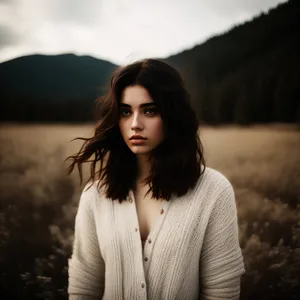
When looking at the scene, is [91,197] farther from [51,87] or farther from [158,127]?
[51,87]

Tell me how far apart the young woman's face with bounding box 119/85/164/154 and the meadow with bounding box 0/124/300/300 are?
424mm

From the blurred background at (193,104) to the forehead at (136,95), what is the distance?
385 millimetres

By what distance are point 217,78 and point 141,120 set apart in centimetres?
59

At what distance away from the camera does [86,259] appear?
48.5 inches

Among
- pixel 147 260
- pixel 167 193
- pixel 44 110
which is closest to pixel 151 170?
pixel 167 193

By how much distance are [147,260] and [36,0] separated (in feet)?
4.14

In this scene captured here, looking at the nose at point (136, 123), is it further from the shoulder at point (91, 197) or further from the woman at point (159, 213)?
the shoulder at point (91, 197)

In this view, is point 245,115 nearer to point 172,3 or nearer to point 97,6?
point 172,3

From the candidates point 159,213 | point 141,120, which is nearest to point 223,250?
point 159,213

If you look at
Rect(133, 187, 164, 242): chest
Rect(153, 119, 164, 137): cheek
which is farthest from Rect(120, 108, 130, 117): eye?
Rect(133, 187, 164, 242): chest

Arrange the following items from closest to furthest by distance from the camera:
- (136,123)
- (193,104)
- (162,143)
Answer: (136,123), (162,143), (193,104)

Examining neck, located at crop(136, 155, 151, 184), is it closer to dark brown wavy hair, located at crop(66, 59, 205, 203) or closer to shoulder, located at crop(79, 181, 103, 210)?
dark brown wavy hair, located at crop(66, 59, 205, 203)

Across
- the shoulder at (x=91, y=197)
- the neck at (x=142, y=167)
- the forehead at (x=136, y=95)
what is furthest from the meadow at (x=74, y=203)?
the forehead at (x=136, y=95)

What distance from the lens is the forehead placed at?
1.07 metres
